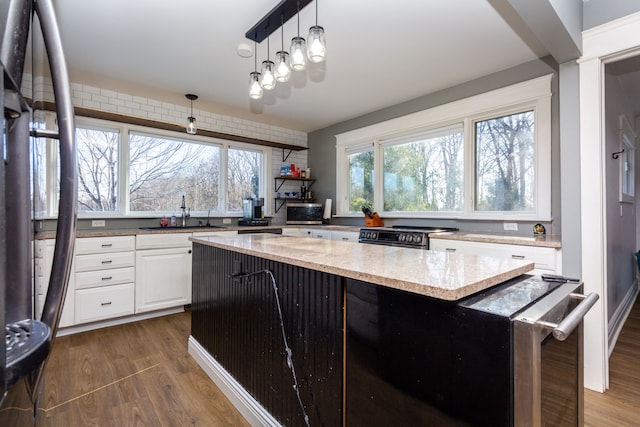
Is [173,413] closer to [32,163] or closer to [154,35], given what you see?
[32,163]

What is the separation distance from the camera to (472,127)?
306 cm

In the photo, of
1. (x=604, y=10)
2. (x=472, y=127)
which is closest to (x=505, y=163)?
(x=472, y=127)

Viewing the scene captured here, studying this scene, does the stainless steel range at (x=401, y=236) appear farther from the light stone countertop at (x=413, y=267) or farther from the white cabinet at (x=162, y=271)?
the white cabinet at (x=162, y=271)

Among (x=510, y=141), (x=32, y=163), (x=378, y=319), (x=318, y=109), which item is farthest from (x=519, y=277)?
(x=318, y=109)

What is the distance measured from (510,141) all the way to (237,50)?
251 centimetres

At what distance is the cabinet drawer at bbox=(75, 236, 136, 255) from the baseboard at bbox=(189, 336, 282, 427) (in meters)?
1.28

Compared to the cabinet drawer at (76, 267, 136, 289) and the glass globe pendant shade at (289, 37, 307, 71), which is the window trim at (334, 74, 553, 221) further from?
the cabinet drawer at (76, 267, 136, 289)

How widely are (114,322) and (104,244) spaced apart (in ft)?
2.56

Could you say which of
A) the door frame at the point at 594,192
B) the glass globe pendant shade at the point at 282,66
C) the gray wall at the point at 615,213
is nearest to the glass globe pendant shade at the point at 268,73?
the glass globe pendant shade at the point at 282,66

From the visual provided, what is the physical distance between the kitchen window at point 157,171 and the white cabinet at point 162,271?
2.09 feet

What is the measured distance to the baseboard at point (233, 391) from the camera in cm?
157

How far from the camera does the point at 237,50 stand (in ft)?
7.98

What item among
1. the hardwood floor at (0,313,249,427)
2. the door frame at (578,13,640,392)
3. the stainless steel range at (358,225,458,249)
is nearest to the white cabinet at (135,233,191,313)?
the hardwood floor at (0,313,249,427)

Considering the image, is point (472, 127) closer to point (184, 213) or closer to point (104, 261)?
point (184, 213)
